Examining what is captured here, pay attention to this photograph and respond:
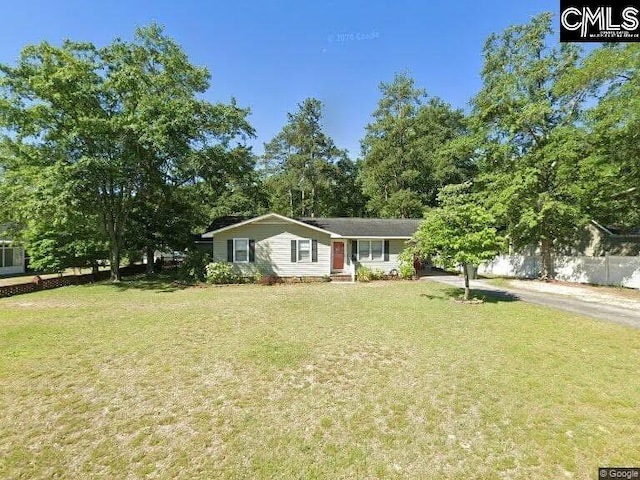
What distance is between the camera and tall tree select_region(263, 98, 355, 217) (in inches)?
1438

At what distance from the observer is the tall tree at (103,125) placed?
1623 centimetres

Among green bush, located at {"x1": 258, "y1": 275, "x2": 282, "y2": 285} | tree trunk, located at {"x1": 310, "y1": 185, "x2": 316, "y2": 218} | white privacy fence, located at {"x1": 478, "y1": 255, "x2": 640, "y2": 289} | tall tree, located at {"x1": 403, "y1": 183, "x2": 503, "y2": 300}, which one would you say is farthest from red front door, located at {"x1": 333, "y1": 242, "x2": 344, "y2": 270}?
tree trunk, located at {"x1": 310, "y1": 185, "x2": 316, "y2": 218}

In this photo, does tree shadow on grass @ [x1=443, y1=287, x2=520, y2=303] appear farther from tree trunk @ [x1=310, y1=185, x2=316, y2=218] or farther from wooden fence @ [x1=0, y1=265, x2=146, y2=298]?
tree trunk @ [x1=310, y1=185, x2=316, y2=218]

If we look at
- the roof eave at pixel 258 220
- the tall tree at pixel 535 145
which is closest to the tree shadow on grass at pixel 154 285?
the roof eave at pixel 258 220

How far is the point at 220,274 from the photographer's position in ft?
59.5

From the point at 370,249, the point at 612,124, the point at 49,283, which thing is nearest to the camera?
the point at 612,124

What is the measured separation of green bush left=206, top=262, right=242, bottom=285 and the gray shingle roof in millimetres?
5488

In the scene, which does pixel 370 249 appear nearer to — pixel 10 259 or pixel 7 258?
pixel 7 258

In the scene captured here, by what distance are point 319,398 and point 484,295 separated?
11.4 metres

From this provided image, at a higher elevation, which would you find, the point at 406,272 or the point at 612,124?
the point at 612,124

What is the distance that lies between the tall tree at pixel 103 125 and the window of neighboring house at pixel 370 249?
35.7 feet

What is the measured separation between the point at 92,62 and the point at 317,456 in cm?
2260

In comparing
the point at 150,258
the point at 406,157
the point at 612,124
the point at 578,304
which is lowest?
the point at 578,304

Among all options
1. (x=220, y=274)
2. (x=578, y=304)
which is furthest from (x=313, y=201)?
(x=578, y=304)
